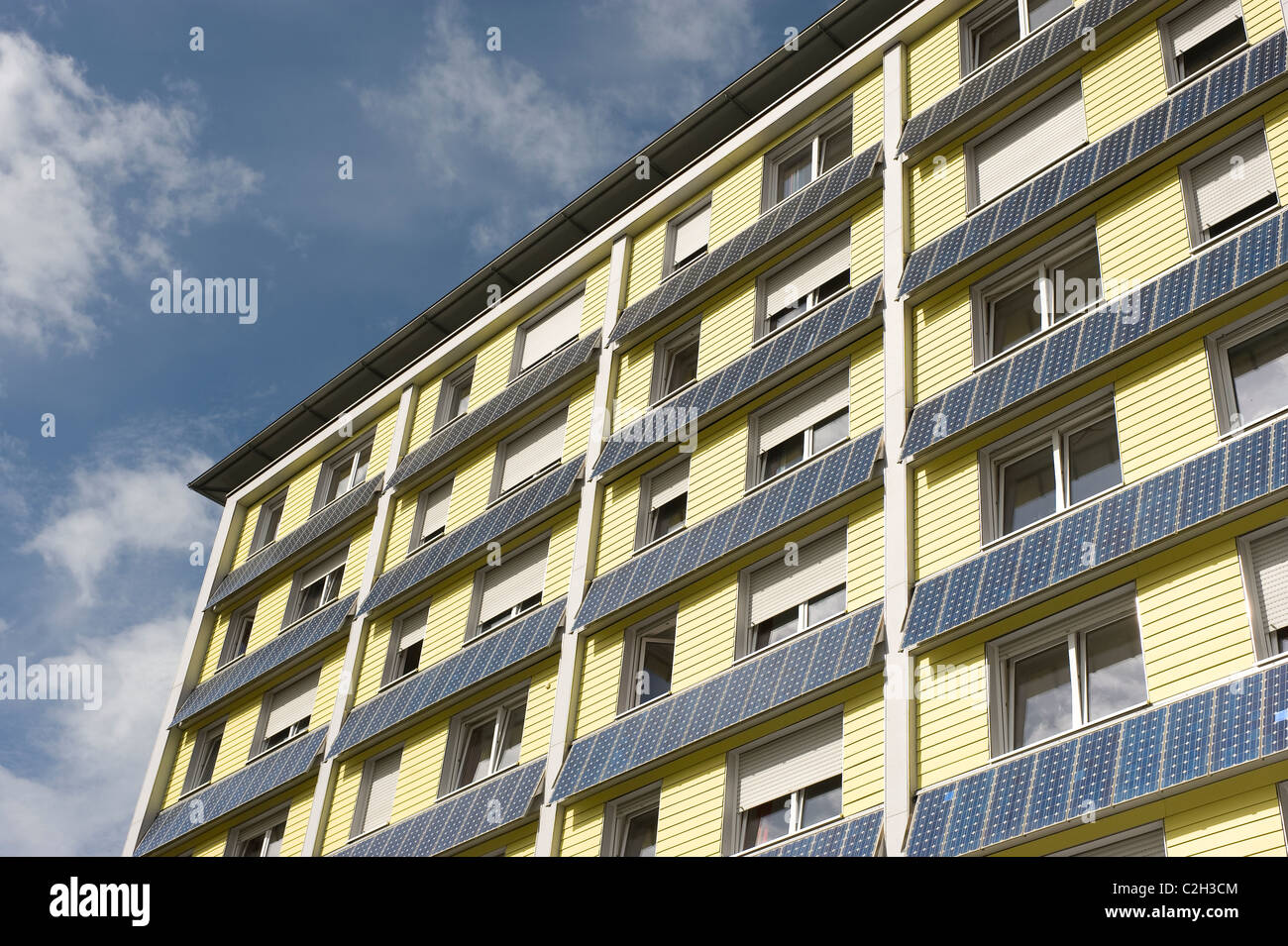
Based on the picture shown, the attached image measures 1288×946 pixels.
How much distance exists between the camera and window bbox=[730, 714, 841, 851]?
1980 cm

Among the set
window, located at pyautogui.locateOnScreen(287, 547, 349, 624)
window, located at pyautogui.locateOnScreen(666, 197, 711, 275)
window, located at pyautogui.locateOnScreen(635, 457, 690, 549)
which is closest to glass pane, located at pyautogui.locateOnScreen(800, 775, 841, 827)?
window, located at pyautogui.locateOnScreen(635, 457, 690, 549)

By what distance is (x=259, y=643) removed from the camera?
34.1 m

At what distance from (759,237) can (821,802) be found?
11.5 meters

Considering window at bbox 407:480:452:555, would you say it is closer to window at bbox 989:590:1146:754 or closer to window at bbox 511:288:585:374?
window at bbox 511:288:585:374

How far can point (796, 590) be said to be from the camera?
22.3 m

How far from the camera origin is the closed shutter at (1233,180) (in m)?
20.0

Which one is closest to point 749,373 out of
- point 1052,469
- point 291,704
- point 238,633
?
point 1052,469

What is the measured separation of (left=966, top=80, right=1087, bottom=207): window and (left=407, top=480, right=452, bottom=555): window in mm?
12879

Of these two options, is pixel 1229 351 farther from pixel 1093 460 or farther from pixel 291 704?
pixel 291 704
